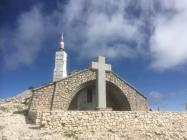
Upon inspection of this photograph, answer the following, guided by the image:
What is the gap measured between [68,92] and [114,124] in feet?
20.9

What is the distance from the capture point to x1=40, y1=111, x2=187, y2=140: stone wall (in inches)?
526

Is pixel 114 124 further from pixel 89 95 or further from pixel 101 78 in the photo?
pixel 89 95

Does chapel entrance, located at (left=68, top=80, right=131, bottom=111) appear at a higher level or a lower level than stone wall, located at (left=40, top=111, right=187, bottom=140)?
higher

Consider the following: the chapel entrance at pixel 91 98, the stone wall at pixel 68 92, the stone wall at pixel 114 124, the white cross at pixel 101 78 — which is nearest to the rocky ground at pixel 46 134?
the stone wall at pixel 114 124

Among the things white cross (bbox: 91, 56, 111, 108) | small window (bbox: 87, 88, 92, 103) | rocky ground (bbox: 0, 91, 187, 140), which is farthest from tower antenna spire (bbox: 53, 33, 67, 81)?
rocky ground (bbox: 0, 91, 187, 140)

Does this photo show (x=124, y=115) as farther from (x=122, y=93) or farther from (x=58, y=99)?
(x=122, y=93)

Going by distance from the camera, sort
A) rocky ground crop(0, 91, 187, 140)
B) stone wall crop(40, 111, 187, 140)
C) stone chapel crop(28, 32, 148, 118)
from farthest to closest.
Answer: stone chapel crop(28, 32, 148, 118) < stone wall crop(40, 111, 187, 140) < rocky ground crop(0, 91, 187, 140)

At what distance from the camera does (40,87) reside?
62.0 ft

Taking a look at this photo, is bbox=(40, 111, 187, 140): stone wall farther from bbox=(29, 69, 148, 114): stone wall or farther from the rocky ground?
bbox=(29, 69, 148, 114): stone wall

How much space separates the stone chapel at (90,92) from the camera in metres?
18.5

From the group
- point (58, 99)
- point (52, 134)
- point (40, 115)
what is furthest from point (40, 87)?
point (52, 134)

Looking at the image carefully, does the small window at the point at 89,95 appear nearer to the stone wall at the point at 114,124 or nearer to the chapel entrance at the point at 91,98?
the chapel entrance at the point at 91,98

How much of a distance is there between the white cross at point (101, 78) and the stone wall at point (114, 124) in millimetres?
2775

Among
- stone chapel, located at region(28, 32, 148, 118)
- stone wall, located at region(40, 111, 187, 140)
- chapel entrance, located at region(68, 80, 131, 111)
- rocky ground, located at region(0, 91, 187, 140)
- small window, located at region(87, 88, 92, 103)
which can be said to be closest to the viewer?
rocky ground, located at region(0, 91, 187, 140)
